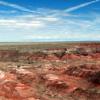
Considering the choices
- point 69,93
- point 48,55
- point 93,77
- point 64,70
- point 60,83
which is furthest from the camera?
point 48,55

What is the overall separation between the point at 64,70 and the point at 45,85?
16.6 meters

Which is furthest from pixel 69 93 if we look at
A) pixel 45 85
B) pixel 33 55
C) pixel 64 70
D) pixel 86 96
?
pixel 33 55

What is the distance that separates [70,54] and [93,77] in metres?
47.1

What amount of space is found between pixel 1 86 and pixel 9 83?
2.63m

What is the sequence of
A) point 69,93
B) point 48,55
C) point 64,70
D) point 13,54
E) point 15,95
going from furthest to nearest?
point 13,54, point 48,55, point 64,70, point 69,93, point 15,95

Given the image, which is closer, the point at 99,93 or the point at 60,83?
the point at 99,93

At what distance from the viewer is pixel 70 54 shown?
332 feet

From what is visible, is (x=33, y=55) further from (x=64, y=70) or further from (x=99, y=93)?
(x=99, y=93)

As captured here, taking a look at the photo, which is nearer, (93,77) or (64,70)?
(93,77)

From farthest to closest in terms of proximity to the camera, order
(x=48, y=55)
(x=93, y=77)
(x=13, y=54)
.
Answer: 1. (x=13, y=54)
2. (x=48, y=55)
3. (x=93, y=77)

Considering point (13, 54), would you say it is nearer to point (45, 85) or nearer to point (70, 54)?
point (70, 54)

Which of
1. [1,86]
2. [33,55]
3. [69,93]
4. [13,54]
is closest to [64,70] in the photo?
[69,93]

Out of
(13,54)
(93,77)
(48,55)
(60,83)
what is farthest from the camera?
(13,54)

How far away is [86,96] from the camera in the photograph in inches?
1716
